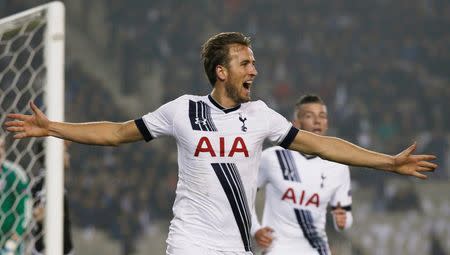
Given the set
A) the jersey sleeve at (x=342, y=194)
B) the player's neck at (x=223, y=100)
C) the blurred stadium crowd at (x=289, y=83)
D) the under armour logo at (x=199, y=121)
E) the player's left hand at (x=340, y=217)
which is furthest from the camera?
the blurred stadium crowd at (x=289, y=83)

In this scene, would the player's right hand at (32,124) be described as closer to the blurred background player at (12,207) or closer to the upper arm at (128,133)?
the upper arm at (128,133)

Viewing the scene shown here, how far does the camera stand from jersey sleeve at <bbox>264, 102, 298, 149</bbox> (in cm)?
408

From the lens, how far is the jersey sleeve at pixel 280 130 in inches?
161

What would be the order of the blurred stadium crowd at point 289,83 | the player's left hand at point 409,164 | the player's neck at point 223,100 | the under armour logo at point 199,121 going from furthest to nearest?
the blurred stadium crowd at point 289,83
the player's neck at point 223,100
the under armour logo at point 199,121
the player's left hand at point 409,164

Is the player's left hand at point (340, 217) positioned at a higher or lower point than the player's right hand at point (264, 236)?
higher

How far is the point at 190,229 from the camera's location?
3965mm

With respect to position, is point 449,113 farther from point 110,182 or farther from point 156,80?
point 110,182

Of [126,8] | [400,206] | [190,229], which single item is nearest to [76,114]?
[126,8]

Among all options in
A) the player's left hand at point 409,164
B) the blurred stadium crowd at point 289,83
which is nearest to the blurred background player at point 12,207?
the player's left hand at point 409,164

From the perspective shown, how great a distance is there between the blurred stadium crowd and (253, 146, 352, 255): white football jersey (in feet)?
22.8

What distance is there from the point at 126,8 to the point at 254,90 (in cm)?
268

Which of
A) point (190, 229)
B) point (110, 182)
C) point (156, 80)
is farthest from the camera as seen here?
point (156, 80)

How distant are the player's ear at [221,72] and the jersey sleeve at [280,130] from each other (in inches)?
11.0

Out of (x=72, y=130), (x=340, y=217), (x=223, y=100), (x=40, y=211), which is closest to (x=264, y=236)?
(x=340, y=217)
